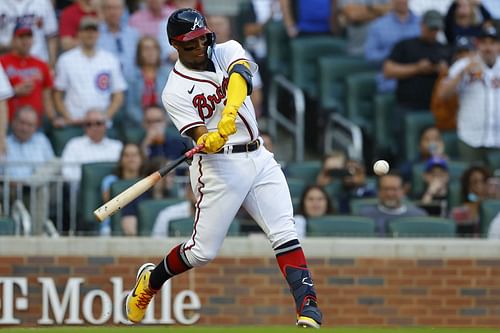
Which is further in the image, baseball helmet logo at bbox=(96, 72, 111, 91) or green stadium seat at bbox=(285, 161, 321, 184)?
baseball helmet logo at bbox=(96, 72, 111, 91)

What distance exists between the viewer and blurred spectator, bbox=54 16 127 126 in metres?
11.5

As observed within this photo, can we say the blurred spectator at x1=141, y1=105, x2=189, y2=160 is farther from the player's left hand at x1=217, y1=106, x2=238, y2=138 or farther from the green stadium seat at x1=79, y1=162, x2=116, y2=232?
the player's left hand at x1=217, y1=106, x2=238, y2=138

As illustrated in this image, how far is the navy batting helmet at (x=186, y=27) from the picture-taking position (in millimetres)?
6727

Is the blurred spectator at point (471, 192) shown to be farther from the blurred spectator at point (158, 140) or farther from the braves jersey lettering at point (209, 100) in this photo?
the braves jersey lettering at point (209, 100)

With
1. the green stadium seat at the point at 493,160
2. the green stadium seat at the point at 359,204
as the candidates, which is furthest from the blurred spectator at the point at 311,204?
the green stadium seat at the point at 493,160

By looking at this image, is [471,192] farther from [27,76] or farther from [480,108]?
[27,76]

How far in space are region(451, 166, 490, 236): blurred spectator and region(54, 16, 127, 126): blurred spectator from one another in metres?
3.23

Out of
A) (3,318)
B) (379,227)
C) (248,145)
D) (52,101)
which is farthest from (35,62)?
(248,145)

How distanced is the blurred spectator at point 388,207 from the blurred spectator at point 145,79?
2.57 m

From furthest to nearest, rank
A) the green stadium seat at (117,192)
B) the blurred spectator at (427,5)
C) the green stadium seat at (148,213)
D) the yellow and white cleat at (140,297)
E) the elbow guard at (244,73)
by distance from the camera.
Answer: the blurred spectator at (427,5), the green stadium seat at (148,213), the green stadium seat at (117,192), the yellow and white cleat at (140,297), the elbow guard at (244,73)

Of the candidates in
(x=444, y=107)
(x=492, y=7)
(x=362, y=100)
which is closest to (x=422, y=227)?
(x=444, y=107)

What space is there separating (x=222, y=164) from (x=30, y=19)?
Result: 5264mm

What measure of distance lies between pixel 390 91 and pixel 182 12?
5893 millimetres

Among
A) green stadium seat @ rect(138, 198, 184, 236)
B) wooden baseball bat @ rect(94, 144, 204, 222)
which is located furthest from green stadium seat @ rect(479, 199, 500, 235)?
wooden baseball bat @ rect(94, 144, 204, 222)
